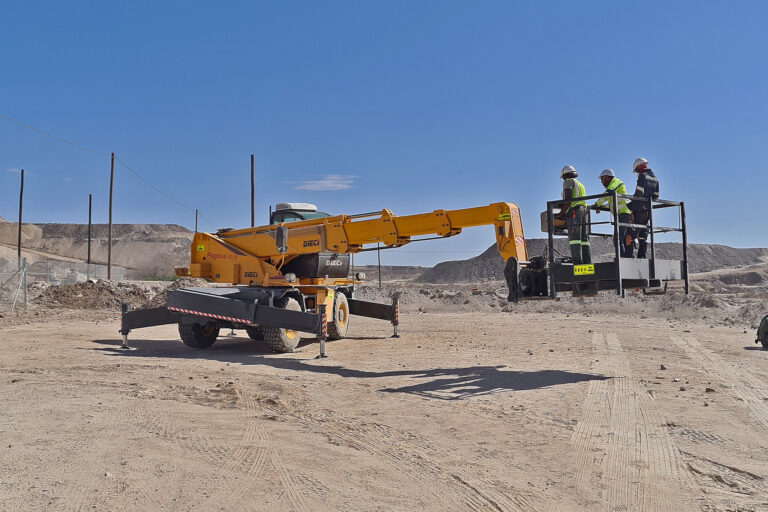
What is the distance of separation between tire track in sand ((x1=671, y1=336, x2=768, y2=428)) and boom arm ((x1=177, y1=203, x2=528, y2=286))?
379 centimetres

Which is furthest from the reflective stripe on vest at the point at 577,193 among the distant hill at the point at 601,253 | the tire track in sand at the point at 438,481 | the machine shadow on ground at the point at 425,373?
the distant hill at the point at 601,253

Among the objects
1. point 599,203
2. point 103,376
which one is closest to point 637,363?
point 599,203

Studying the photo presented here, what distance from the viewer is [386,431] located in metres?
7.18

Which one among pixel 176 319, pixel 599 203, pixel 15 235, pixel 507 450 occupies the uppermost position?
pixel 15 235

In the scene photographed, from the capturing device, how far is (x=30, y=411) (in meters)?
7.81

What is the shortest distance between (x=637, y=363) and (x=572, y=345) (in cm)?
312

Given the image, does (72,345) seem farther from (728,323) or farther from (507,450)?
(728,323)

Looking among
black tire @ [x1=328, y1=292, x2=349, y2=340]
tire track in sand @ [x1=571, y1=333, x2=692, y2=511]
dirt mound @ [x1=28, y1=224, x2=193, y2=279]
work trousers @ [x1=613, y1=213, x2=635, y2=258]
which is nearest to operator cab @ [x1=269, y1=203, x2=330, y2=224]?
black tire @ [x1=328, y1=292, x2=349, y2=340]

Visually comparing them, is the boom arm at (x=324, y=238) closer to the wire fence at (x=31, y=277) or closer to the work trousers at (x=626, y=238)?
the work trousers at (x=626, y=238)

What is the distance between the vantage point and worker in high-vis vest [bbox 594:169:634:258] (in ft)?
35.3

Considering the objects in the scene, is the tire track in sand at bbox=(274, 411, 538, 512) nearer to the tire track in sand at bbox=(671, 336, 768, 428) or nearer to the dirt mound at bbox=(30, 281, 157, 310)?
the tire track in sand at bbox=(671, 336, 768, 428)

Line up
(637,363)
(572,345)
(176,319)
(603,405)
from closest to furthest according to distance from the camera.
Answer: (603,405) < (637,363) < (176,319) < (572,345)

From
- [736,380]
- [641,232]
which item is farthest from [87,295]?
[736,380]

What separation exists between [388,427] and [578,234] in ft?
17.5
